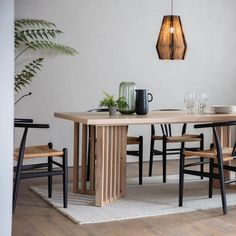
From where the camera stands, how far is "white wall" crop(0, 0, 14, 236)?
2.20 m

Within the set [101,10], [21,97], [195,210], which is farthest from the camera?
[101,10]

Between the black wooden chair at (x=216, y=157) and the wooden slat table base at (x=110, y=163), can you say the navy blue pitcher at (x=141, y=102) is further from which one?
the black wooden chair at (x=216, y=157)

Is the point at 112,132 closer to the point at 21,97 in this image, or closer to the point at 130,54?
the point at 21,97

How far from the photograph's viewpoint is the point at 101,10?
601 cm

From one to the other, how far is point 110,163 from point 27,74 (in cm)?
190

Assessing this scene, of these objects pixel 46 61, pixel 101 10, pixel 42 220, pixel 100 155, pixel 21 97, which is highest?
pixel 101 10

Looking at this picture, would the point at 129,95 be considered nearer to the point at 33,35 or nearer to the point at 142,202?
the point at 142,202

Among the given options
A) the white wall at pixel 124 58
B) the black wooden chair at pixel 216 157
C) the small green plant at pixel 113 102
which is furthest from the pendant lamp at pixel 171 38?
the white wall at pixel 124 58

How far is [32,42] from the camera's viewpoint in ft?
18.2

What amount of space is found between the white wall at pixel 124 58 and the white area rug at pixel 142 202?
56.0 inches

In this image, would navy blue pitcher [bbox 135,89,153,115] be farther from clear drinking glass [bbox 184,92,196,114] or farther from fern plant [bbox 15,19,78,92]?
fern plant [bbox 15,19,78,92]

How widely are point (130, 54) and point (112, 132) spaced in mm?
2322

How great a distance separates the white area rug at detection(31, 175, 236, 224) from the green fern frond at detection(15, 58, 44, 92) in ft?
4.27

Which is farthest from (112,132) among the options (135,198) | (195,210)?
(195,210)
